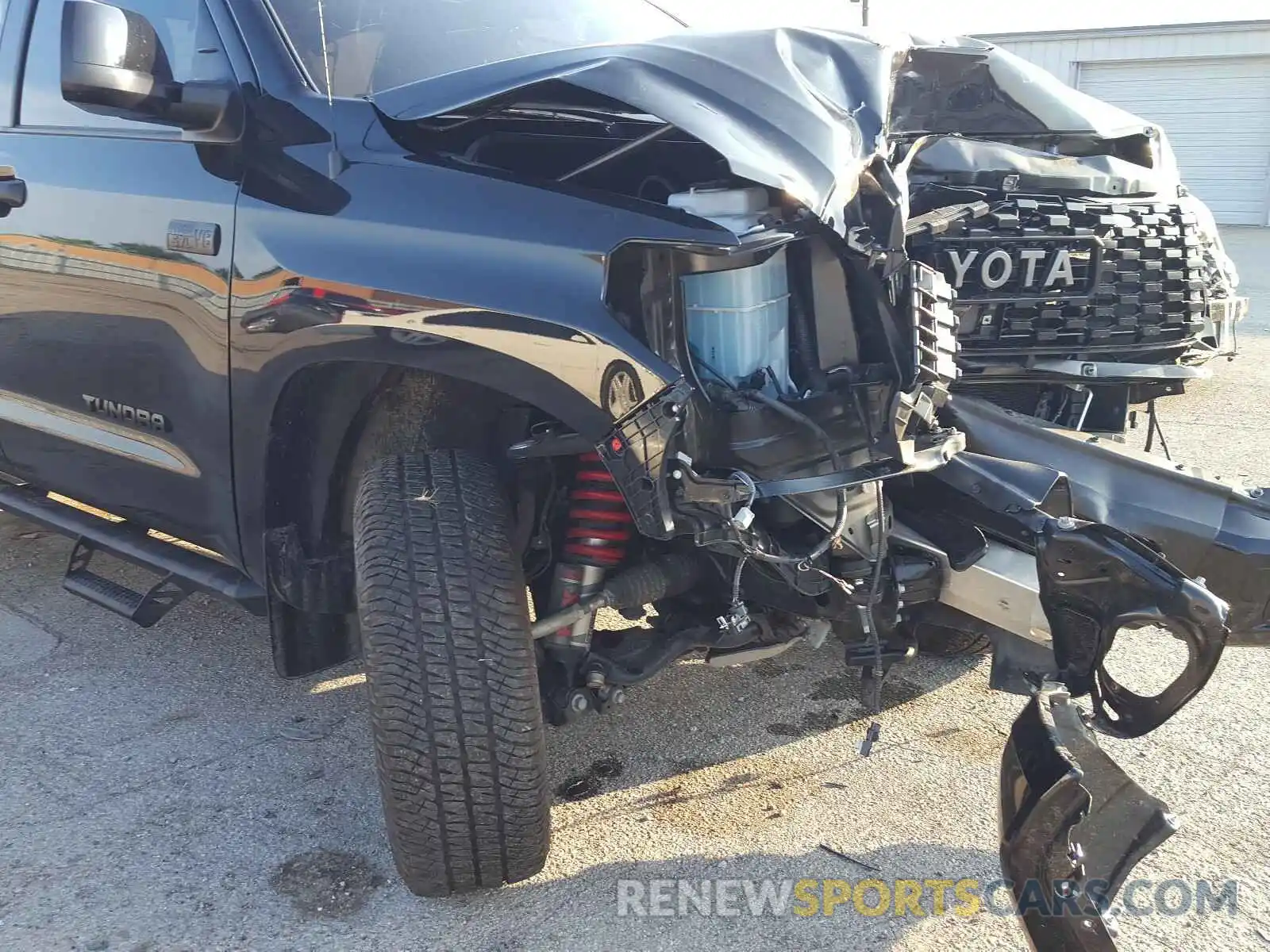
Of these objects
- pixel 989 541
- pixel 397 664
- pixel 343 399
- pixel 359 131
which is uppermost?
pixel 359 131

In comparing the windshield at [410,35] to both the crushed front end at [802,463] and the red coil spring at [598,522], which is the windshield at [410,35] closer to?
the crushed front end at [802,463]

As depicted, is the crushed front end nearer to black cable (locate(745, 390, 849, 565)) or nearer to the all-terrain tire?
black cable (locate(745, 390, 849, 565))

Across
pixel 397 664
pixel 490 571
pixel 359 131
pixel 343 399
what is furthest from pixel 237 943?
pixel 359 131

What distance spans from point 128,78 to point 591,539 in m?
1.33

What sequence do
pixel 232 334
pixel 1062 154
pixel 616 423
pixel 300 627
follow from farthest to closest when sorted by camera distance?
pixel 1062 154 → pixel 300 627 → pixel 232 334 → pixel 616 423

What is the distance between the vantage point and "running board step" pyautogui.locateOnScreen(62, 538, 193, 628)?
2877 mm

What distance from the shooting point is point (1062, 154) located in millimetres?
3260

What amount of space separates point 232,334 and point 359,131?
0.52 metres

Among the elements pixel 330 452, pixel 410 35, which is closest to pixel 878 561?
pixel 330 452

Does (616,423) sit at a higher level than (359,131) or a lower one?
lower

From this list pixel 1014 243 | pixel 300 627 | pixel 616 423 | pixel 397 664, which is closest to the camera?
pixel 616 423

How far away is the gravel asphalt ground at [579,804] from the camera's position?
2.26 m

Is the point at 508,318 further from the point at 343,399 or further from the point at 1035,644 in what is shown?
the point at 1035,644

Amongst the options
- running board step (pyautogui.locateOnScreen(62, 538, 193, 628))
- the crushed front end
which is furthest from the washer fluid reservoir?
running board step (pyautogui.locateOnScreen(62, 538, 193, 628))
